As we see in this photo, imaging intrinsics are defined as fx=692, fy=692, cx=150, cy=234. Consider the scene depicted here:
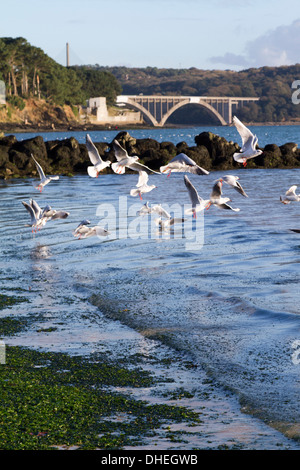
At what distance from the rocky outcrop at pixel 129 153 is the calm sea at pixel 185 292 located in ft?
67.0

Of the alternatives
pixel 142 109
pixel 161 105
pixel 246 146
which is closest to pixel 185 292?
pixel 246 146

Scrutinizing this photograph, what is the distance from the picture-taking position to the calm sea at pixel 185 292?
29.4 feet

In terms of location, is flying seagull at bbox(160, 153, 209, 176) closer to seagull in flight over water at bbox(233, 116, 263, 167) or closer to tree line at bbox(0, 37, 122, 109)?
seagull in flight over water at bbox(233, 116, 263, 167)

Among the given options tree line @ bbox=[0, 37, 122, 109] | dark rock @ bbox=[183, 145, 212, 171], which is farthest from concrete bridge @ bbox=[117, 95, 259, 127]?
dark rock @ bbox=[183, 145, 212, 171]

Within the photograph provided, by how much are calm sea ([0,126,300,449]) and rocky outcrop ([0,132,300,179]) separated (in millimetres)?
20415

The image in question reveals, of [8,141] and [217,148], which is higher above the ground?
[8,141]

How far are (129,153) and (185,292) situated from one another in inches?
1402

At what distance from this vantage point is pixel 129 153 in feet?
158

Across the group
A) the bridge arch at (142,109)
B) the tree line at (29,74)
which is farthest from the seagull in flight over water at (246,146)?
the bridge arch at (142,109)

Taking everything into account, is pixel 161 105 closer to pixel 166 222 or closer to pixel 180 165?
pixel 166 222

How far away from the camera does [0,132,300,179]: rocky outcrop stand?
1779 inches

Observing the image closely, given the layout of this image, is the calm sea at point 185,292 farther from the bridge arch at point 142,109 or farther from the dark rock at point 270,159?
the bridge arch at point 142,109

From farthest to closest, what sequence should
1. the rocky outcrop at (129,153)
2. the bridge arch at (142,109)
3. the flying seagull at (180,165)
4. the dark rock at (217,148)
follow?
the bridge arch at (142,109)
the dark rock at (217,148)
the rocky outcrop at (129,153)
the flying seagull at (180,165)

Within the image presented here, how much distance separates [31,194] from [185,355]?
24.2m
